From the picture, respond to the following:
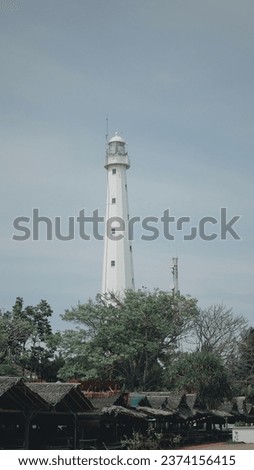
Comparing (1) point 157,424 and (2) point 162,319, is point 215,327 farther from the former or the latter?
(1) point 157,424

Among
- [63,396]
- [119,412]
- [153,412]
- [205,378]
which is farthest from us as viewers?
[205,378]

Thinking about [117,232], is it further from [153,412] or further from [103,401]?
[103,401]

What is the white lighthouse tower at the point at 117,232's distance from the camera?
32156mm

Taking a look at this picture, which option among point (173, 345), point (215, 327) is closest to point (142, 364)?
point (173, 345)

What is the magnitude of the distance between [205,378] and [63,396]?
8.49 m

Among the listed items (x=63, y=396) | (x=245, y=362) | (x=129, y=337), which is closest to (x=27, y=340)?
(x=129, y=337)

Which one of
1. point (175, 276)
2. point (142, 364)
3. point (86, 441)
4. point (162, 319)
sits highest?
point (175, 276)

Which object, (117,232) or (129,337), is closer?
(129,337)

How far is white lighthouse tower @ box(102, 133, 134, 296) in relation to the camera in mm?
32156

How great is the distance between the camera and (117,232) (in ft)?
108

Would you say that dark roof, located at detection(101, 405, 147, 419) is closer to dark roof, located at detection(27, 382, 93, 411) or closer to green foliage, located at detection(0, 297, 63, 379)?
dark roof, located at detection(27, 382, 93, 411)

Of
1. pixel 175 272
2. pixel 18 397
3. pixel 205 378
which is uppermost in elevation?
pixel 175 272
